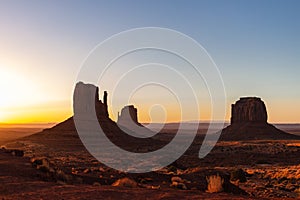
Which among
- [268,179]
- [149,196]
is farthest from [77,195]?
[268,179]

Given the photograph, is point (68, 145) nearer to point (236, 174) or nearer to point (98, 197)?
point (236, 174)

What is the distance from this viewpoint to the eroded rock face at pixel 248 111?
136m

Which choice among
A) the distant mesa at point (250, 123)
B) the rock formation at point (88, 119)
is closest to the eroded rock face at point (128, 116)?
the rock formation at point (88, 119)

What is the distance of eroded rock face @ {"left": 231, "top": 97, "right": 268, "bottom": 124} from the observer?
5359 inches

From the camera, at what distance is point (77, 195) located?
12648 millimetres

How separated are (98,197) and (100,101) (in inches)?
3995

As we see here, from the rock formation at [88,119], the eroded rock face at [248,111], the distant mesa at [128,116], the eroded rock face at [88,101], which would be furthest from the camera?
the distant mesa at [128,116]

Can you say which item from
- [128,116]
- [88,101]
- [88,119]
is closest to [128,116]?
[128,116]

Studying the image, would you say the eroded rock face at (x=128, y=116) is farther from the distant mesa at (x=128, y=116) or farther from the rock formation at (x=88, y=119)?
the rock formation at (x=88, y=119)

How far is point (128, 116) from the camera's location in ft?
469

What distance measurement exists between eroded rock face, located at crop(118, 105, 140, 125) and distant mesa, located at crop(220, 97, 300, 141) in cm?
3507

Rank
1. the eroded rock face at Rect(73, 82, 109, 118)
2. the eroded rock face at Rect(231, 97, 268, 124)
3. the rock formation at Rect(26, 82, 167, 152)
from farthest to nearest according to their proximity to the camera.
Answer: the eroded rock face at Rect(231, 97, 268, 124)
the eroded rock face at Rect(73, 82, 109, 118)
the rock formation at Rect(26, 82, 167, 152)

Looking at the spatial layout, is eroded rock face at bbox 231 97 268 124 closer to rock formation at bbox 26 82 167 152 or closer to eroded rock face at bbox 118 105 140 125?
eroded rock face at bbox 118 105 140 125

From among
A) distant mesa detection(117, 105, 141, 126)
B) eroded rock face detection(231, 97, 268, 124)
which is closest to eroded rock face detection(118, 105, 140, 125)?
distant mesa detection(117, 105, 141, 126)
